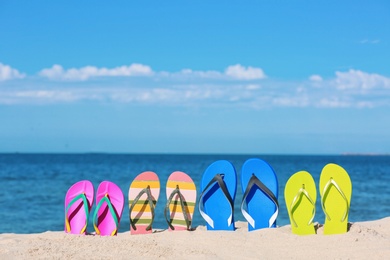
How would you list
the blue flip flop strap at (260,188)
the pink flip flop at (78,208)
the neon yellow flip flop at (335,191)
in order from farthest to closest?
the pink flip flop at (78,208) → the blue flip flop strap at (260,188) → the neon yellow flip flop at (335,191)

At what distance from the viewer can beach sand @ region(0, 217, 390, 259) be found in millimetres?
4488

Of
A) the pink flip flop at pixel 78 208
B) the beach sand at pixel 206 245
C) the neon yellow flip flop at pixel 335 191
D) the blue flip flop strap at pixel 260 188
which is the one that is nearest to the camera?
the beach sand at pixel 206 245

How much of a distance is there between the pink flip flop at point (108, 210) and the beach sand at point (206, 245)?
430mm

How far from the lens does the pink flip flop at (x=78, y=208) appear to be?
19.0 ft

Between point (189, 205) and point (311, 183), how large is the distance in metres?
1.34

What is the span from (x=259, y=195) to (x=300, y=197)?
1.47ft

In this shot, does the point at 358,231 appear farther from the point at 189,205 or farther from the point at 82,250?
the point at 82,250

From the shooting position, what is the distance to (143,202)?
5.80m

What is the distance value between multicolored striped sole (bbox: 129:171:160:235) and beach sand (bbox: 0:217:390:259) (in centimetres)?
28

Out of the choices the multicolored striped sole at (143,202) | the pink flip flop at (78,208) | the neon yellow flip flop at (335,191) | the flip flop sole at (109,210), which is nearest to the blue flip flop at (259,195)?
the neon yellow flip flop at (335,191)

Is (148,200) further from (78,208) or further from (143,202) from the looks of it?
(78,208)

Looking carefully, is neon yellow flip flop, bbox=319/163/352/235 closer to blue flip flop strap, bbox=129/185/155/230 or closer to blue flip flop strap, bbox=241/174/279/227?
blue flip flop strap, bbox=241/174/279/227

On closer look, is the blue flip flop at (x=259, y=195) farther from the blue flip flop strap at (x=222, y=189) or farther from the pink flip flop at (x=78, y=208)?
the pink flip flop at (x=78, y=208)

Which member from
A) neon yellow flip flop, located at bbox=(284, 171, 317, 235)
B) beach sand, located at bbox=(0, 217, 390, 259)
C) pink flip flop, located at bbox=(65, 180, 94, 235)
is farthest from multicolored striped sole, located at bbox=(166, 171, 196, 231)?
neon yellow flip flop, located at bbox=(284, 171, 317, 235)
